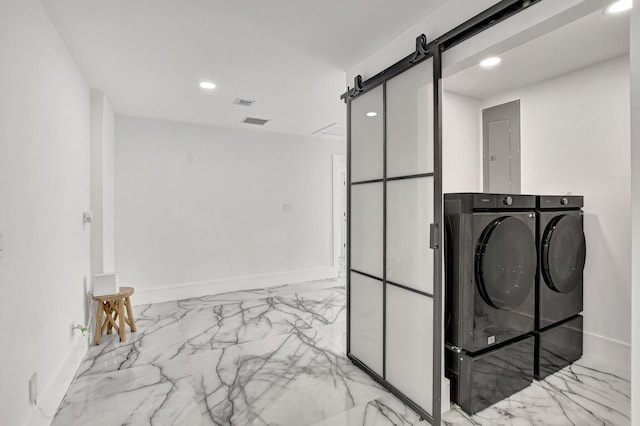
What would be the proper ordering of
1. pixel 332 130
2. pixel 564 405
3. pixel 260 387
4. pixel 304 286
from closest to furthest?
pixel 564 405 < pixel 260 387 < pixel 332 130 < pixel 304 286

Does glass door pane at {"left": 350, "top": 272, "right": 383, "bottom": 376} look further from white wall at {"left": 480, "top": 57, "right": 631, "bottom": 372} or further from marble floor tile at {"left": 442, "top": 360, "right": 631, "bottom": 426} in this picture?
white wall at {"left": 480, "top": 57, "right": 631, "bottom": 372}

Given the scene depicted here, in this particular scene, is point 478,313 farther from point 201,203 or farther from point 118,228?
point 118,228

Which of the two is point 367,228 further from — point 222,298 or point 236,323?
point 222,298

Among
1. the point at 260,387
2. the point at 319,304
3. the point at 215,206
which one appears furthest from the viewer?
the point at 215,206

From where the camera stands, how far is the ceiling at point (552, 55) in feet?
6.56

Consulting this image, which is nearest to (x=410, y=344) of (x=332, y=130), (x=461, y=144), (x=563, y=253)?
(x=563, y=253)

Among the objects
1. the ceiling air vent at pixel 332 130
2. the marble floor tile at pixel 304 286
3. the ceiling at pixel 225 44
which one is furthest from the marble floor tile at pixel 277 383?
the ceiling air vent at pixel 332 130

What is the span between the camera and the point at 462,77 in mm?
2748

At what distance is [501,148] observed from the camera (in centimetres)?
311

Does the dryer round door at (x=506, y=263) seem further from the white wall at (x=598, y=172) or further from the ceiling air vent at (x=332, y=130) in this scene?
the ceiling air vent at (x=332, y=130)

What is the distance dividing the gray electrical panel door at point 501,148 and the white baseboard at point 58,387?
3.61 m

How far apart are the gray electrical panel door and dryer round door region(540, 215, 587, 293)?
64 cm

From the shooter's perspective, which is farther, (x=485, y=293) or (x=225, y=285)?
(x=225, y=285)

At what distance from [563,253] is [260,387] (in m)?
2.37
